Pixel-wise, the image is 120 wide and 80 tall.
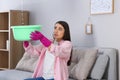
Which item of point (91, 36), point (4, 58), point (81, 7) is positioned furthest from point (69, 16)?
point (4, 58)

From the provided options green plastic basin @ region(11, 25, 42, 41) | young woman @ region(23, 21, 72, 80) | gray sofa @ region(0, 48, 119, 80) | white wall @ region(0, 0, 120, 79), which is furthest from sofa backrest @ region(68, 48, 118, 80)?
green plastic basin @ region(11, 25, 42, 41)

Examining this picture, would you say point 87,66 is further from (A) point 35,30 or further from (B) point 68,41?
(A) point 35,30

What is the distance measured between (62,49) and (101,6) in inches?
45.1

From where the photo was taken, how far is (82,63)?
121 inches

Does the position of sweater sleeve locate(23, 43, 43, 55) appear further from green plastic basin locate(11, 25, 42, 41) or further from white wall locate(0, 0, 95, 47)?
white wall locate(0, 0, 95, 47)

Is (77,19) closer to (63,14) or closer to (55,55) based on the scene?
(63,14)

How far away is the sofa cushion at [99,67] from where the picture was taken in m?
2.98

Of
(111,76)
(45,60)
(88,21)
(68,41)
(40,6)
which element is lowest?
(111,76)

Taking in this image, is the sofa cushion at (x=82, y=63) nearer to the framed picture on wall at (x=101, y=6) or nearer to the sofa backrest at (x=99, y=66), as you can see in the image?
the sofa backrest at (x=99, y=66)

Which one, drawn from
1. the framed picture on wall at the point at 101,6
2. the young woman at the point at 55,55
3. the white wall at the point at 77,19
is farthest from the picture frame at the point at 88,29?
the young woman at the point at 55,55

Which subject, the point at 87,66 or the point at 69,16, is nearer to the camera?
the point at 87,66

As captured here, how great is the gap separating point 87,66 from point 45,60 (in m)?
0.58

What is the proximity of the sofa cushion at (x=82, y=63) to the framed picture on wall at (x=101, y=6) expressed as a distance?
58 centimetres

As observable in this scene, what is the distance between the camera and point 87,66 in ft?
9.93
